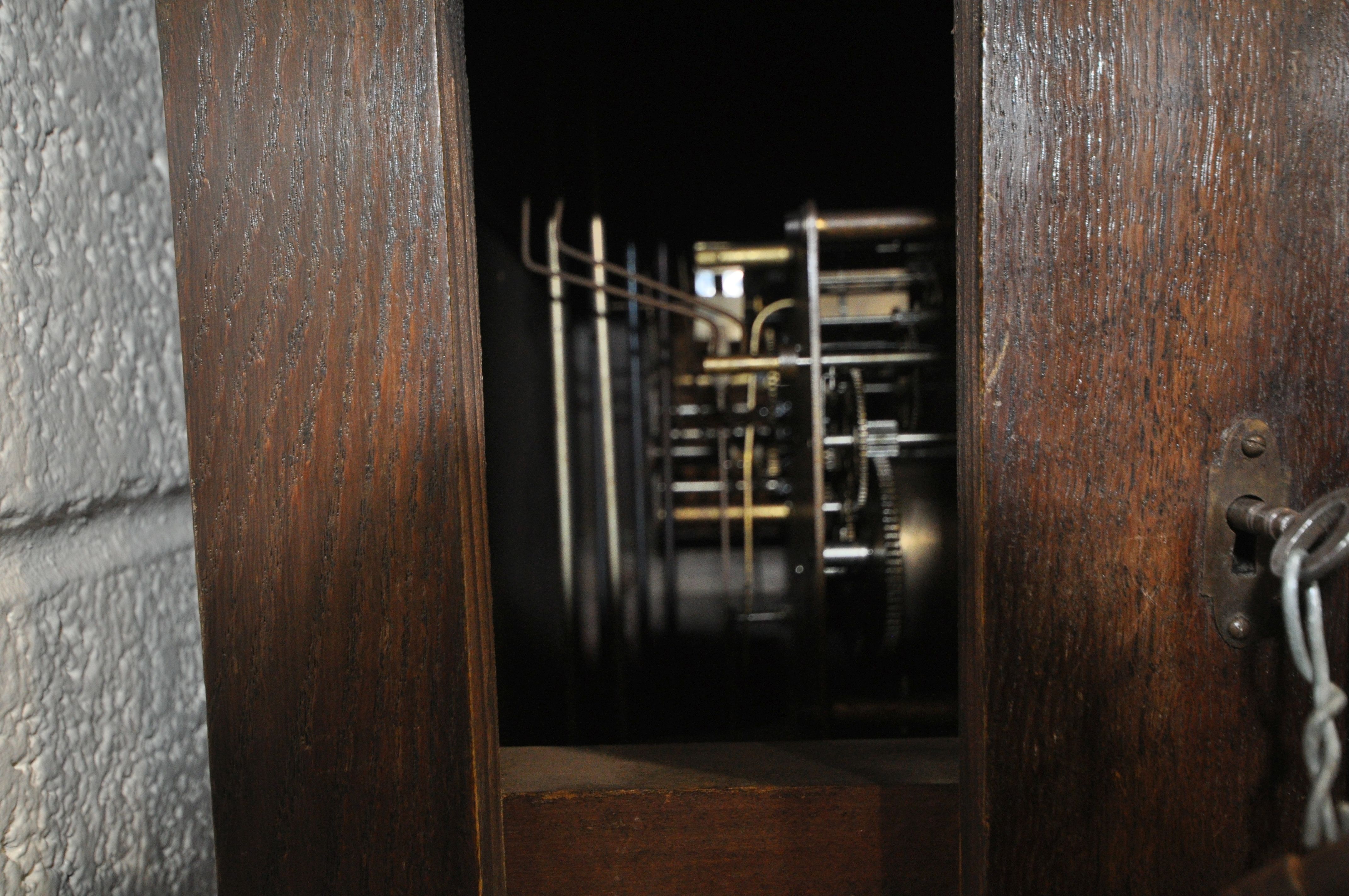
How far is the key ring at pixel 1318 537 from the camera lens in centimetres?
38

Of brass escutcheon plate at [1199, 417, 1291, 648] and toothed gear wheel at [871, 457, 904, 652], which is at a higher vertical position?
brass escutcheon plate at [1199, 417, 1291, 648]

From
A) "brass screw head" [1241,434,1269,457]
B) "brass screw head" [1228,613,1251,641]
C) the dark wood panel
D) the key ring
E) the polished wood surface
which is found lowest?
the dark wood panel

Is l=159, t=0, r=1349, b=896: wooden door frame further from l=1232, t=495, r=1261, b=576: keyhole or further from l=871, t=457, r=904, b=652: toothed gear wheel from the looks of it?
l=871, t=457, r=904, b=652: toothed gear wheel

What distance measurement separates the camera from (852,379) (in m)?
1.71

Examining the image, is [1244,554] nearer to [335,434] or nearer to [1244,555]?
[1244,555]

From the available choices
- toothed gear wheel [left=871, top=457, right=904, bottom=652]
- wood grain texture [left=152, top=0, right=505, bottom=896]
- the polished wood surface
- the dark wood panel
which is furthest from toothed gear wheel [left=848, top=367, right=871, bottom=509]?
the polished wood surface

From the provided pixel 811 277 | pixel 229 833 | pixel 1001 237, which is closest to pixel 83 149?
pixel 229 833

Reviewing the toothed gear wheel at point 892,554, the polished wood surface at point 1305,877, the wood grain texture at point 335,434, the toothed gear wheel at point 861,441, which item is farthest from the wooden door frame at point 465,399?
the toothed gear wheel at point 861,441

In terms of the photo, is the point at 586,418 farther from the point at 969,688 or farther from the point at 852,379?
the point at 969,688

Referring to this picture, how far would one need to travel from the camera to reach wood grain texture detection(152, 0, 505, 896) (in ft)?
1.61

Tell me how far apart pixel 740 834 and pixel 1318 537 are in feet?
1.31

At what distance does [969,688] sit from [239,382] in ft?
1.60

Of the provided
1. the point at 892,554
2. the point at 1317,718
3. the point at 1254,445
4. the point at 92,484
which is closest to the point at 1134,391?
the point at 1254,445

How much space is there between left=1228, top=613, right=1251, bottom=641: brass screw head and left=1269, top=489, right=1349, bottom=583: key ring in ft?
0.29
